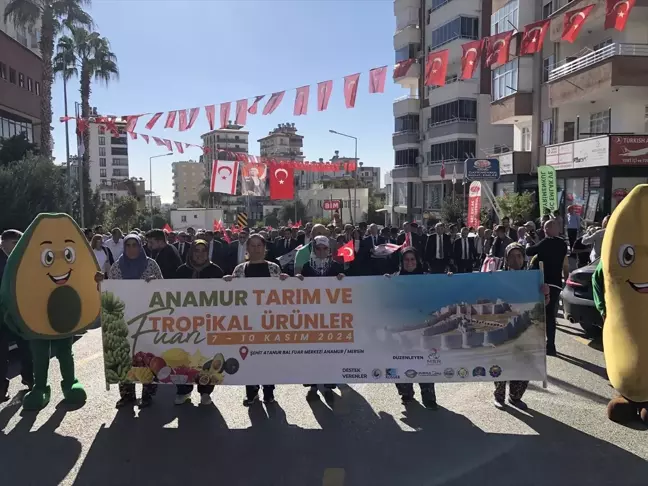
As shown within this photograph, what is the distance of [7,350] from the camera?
588cm

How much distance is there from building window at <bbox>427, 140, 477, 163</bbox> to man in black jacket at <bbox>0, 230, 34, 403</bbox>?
113 feet

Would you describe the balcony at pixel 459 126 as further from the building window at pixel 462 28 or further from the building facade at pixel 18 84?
the building facade at pixel 18 84

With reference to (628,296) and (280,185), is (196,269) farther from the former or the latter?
(280,185)

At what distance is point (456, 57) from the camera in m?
37.2

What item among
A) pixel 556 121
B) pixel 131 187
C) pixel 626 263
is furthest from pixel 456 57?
pixel 131 187

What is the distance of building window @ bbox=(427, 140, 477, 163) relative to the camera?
38.3 meters

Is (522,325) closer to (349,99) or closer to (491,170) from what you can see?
(349,99)

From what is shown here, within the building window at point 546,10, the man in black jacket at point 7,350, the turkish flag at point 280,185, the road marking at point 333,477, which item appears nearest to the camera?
the road marking at point 333,477

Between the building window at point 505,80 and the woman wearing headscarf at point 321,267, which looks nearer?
the woman wearing headscarf at point 321,267

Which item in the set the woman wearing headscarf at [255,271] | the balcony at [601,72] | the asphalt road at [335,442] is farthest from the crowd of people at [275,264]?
the balcony at [601,72]

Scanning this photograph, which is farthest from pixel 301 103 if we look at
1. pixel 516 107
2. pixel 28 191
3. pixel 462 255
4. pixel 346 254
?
pixel 516 107

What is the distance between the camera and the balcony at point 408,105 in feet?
145

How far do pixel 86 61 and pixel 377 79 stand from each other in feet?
79.5

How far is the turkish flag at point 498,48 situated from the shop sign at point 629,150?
9058mm
